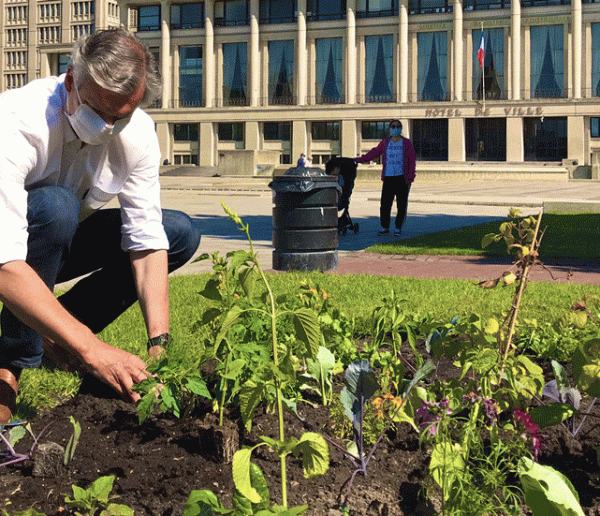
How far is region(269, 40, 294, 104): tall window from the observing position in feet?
241

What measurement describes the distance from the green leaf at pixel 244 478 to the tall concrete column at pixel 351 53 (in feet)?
231

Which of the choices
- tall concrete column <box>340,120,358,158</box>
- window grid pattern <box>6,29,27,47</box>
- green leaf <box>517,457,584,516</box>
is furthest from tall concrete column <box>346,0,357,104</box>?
green leaf <box>517,457,584,516</box>

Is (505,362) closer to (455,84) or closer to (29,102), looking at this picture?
(29,102)

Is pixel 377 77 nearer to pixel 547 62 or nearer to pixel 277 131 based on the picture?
pixel 277 131

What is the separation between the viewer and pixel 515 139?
65938mm

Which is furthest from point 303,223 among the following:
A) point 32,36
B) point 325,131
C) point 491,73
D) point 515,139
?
point 32,36

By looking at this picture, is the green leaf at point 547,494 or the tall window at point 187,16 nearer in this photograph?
the green leaf at point 547,494

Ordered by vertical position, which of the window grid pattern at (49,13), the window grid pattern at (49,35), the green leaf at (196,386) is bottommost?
the green leaf at (196,386)

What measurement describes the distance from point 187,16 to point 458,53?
25.1 m

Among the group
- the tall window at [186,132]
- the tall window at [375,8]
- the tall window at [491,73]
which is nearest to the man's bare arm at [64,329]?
the tall window at [491,73]

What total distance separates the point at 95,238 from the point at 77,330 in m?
1.22

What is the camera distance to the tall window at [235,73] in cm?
7525

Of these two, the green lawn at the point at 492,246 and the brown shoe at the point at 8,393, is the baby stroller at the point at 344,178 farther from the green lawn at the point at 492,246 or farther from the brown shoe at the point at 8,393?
the brown shoe at the point at 8,393

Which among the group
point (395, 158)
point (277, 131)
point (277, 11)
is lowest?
point (395, 158)
